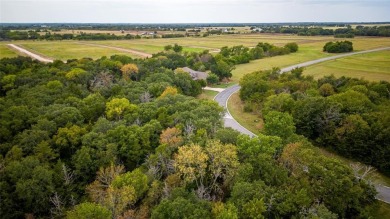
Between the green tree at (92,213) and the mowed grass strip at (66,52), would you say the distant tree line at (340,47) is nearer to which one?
the mowed grass strip at (66,52)

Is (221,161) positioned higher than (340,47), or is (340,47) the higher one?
(340,47)

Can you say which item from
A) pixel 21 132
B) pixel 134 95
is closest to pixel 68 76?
pixel 134 95

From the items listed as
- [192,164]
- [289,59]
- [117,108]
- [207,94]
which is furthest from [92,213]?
[289,59]

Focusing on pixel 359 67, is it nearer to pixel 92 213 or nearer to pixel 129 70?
pixel 129 70

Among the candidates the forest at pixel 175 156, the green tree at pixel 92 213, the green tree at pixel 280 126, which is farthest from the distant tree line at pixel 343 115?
the green tree at pixel 92 213

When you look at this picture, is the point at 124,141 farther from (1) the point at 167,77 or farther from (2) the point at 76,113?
(1) the point at 167,77

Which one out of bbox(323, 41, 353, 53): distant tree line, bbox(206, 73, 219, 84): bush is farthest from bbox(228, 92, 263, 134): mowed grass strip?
bbox(323, 41, 353, 53): distant tree line

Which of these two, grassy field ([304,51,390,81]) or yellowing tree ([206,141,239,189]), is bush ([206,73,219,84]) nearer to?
grassy field ([304,51,390,81])
